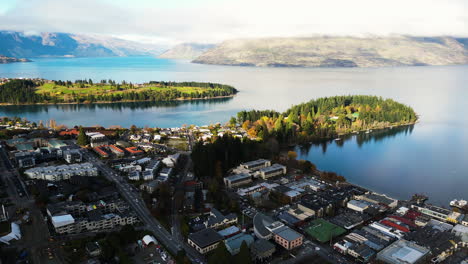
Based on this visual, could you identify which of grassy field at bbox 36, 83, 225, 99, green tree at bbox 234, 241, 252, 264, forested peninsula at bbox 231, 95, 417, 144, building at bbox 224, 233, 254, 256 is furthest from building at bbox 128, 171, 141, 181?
grassy field at bbox 36, 83, 225, 99

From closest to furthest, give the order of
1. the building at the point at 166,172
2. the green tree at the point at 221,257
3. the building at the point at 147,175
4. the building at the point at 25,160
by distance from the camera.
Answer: the green tree at the point at 221,257
the building at the point at 147,175
the building at the point at 166,172
the building at the point at 25,160

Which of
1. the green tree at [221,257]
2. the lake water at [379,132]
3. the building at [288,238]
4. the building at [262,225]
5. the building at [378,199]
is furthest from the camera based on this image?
the lake water at [379,132]

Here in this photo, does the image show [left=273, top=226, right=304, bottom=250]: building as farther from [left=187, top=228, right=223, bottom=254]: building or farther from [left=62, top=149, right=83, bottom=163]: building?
[left=62, top=149, right=83, bottom=163]: building

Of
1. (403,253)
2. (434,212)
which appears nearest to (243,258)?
(403,253)

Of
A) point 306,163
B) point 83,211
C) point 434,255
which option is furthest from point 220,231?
point 306,163

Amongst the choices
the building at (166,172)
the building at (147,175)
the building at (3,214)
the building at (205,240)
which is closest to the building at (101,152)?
the building at (147,175)

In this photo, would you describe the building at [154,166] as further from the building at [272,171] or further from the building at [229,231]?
the building at [229,231]

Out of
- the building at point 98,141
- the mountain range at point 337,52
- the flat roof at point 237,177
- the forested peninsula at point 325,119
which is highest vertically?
the mountain range at point 337,52
